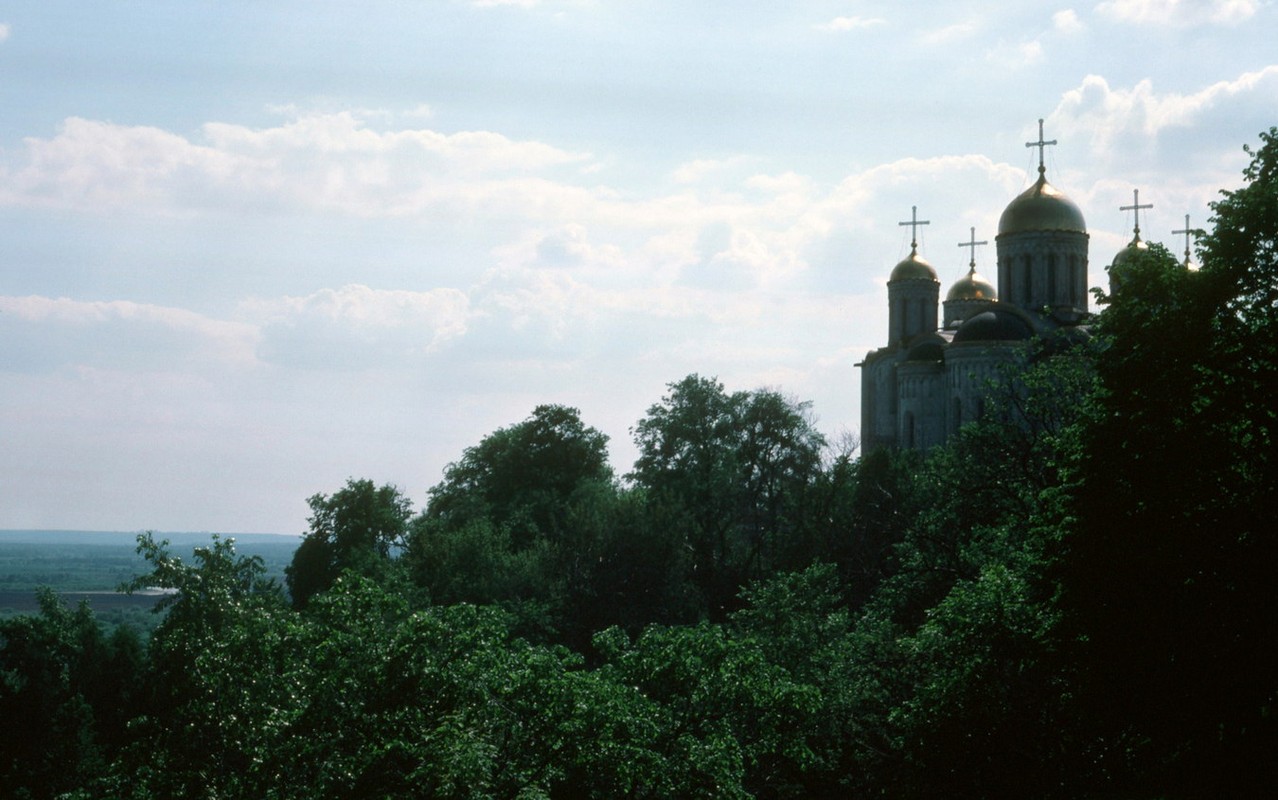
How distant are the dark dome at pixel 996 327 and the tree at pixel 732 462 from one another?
1362 centimetres

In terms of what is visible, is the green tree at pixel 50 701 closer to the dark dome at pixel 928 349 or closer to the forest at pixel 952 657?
the forest at pixel 952 657

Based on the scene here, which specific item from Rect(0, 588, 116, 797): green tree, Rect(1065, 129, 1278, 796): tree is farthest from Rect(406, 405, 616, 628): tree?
Rect(1065, 129, 1278, 796): tree

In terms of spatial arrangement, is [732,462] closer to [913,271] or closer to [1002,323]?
[1002,323]

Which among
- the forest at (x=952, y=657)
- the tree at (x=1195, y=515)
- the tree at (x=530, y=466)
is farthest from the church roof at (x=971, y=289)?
the tree at (x=1195, y=515)

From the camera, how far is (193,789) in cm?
2109

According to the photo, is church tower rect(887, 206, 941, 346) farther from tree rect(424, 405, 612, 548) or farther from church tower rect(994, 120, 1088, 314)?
tree rect(424, 405, 612, 548)

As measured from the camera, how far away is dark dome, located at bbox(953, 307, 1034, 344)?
64812 mm

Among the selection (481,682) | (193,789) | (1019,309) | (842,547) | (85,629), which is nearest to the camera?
(481,682)

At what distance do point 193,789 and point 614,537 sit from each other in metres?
22.0

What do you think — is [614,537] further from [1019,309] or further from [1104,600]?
[1019,309]

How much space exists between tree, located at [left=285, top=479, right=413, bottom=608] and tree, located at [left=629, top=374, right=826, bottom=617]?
1213 cm

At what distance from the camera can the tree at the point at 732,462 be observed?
4981 cm

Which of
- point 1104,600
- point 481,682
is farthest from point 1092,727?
point 481,682

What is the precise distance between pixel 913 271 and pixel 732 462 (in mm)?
33907
